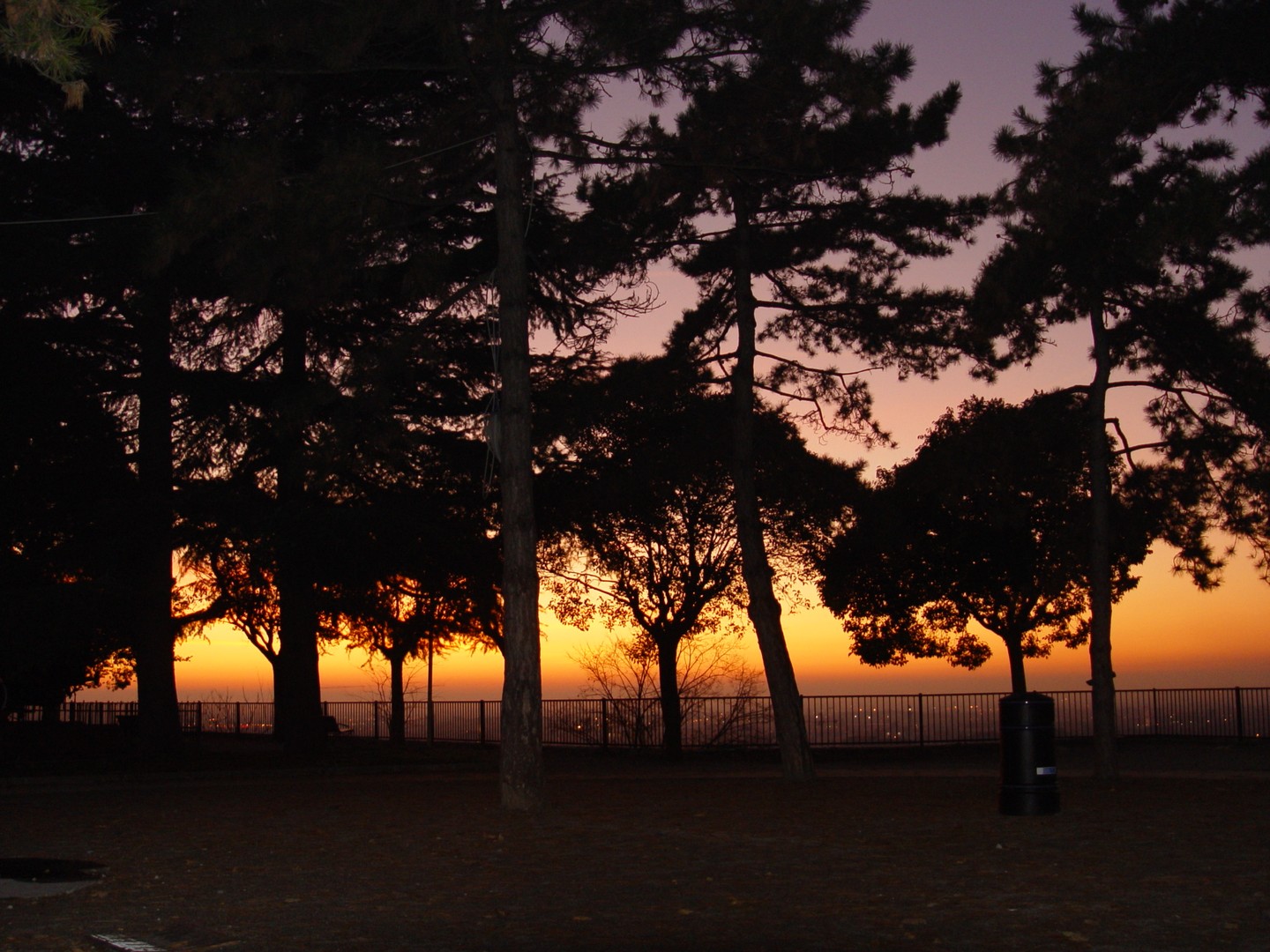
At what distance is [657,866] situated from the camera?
33.9 ft

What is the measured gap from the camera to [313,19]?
16312 mm

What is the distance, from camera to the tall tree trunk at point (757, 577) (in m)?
20.2

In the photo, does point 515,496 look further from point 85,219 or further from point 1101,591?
point 85,219

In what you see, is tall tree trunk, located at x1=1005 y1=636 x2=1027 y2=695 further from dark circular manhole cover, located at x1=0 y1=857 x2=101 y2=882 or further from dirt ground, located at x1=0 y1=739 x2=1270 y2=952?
dark circular manhole cover, located at x1=0 y1=857 x2=101 y2=882

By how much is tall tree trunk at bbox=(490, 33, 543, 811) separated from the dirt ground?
659mm

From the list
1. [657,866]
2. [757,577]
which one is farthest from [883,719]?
[657,866]

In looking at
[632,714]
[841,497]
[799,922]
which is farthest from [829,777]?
[799,922]

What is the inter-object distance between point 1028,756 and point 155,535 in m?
15.0

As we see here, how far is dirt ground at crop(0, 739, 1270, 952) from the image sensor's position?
7629 mm

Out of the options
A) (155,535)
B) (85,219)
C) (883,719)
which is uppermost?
(85,219)

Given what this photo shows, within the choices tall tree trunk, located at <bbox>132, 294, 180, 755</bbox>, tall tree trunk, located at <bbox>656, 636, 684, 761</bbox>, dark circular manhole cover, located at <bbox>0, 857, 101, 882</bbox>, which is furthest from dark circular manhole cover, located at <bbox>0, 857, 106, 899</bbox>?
tall tree trunk, located at <bbox>656, 636, 684, 761</bbox>

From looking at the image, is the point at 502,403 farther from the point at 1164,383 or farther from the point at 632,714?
the point at 632,714

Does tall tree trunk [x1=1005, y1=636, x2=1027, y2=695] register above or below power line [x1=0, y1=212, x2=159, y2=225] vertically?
below

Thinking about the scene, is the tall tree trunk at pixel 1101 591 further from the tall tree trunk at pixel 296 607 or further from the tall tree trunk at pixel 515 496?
the tall tree trunk at pixel 296 607
